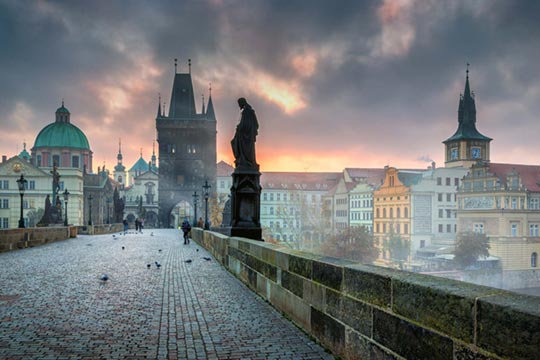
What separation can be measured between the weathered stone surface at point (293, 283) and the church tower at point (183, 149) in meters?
73.0

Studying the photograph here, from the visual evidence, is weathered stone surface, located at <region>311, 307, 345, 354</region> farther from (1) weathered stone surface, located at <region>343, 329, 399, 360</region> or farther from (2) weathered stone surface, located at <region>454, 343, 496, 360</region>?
(2) weathered stone surface, located at <region>454, 343, 496, 360</region>

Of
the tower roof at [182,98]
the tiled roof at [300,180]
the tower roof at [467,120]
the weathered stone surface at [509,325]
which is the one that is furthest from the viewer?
the tiled roof at [300,180]

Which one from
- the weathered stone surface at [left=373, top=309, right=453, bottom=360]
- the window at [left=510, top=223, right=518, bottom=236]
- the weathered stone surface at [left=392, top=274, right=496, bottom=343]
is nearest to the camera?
the weathered stone surface at [left=392, top=274, right=496, bottom=343]

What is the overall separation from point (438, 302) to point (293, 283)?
9.59 feet

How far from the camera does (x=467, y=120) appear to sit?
278 ft

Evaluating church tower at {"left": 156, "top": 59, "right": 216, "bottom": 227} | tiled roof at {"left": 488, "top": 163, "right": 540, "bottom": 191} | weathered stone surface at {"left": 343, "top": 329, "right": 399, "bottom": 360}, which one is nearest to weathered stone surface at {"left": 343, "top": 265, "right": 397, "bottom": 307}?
weathered stone surface at {"left": 343, "top": 329, "right": 399, "bottom": 360}

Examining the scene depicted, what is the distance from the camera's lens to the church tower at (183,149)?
259 feet

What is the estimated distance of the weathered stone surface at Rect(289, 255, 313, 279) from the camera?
16.3 ft

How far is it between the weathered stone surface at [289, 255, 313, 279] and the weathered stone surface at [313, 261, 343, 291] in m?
0.14

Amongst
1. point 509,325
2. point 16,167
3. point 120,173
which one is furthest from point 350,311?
point 120,173

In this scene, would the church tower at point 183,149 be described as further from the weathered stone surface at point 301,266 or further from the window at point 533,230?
the weathered stone surface at point 301,266

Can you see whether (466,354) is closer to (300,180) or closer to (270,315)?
(270,315)

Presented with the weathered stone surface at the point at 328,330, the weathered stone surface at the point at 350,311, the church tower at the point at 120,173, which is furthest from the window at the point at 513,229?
the church tower at the point at 120,173

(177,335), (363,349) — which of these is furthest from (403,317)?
(177,335)
